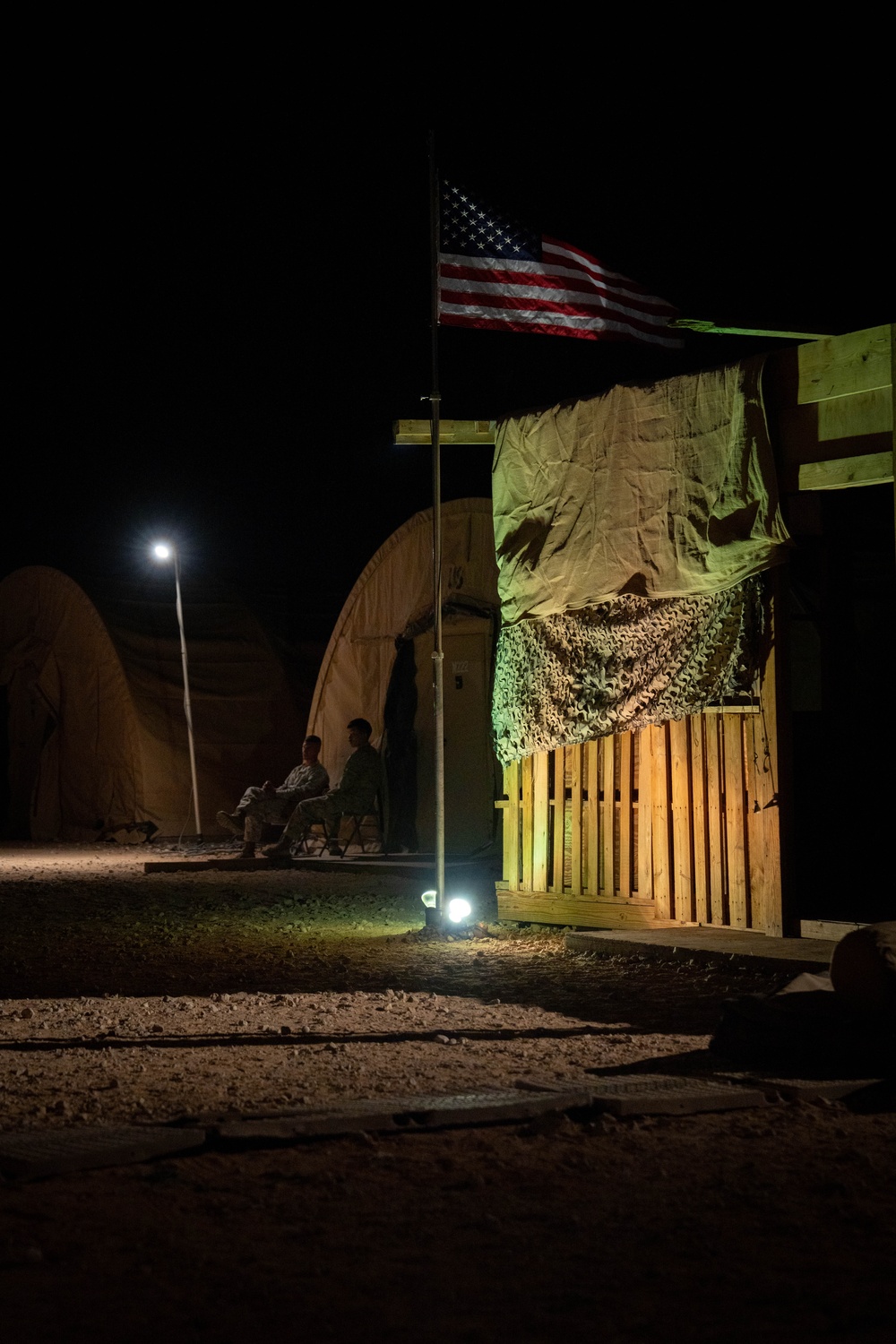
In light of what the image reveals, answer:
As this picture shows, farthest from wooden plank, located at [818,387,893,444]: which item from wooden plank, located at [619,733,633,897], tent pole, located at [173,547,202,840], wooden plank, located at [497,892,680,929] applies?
tent pole, located at [173,547,202,840]

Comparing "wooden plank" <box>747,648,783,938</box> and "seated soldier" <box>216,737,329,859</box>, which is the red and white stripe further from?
"seated soldier" <box>216,737,329,859</box>

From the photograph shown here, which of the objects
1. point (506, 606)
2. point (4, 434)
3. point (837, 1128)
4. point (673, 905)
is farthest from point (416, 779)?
point (4, 434)

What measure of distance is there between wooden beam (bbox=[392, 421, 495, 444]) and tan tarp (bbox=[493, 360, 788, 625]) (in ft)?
0.91

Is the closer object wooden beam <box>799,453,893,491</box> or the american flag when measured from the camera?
wooden beam <box>799,453,893,491</box>

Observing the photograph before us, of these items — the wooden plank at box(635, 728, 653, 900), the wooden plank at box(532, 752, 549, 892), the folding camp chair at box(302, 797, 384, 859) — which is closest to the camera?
the wooden plank at box(635, 728, 653, 900)

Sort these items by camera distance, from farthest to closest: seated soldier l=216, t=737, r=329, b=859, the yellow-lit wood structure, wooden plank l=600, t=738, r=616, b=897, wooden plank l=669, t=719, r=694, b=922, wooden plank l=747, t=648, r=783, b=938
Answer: seated soldier l=216, t=737, r=329, b=859
wooden plank l=600, t=738, r=616, b=897
wooden plank l=669, t=719, r=694, b=922
wooden plank l=747, t=648, r=783, b=938
the yellow-lit wood structure

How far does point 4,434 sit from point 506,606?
3733 cm

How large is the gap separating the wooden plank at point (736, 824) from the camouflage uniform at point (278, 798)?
25.9ft

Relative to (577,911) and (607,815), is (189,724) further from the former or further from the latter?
(607,815)

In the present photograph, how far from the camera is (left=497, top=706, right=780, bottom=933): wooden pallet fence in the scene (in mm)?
8984

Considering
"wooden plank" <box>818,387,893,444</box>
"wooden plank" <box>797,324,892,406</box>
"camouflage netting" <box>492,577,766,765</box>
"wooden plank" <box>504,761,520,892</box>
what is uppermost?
"wooden plank" <box>797,324,892,406</box>

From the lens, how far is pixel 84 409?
45.9 meters

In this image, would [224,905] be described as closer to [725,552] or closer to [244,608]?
[725,552]

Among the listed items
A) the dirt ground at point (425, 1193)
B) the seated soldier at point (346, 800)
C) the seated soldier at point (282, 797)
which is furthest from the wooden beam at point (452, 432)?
the seated soldier at point (282, 797)
